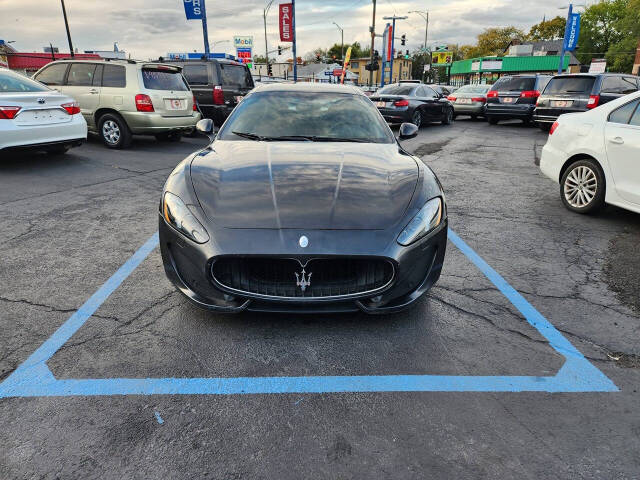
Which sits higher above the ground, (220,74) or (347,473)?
(220,74)

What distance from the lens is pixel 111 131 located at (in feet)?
31.9

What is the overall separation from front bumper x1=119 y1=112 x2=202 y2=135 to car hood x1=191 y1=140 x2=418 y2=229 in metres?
6.65

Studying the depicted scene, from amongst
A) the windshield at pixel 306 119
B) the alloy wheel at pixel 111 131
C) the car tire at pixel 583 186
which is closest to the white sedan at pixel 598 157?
the car tire at pixel 583 186

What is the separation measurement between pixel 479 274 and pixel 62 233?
406 centimetres

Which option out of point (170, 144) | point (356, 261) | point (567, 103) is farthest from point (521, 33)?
point (356, 261)

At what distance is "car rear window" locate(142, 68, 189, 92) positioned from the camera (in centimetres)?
950

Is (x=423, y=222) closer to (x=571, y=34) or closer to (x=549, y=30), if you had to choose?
(x=571, y=34)

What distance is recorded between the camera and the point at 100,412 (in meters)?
2.14

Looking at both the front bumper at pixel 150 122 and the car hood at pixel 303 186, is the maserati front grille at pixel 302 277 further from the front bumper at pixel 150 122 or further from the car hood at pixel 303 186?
Answer: the front bumper at pixel 150 122

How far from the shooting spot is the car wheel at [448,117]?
57.7ft

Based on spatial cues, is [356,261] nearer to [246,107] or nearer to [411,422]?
[411,422]

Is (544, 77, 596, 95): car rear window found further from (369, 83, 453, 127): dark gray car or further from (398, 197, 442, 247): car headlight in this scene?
(398, 197, 442, 247): car headlight

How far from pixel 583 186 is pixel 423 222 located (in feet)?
12.3

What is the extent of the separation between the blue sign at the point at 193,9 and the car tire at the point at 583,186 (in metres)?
20.6
